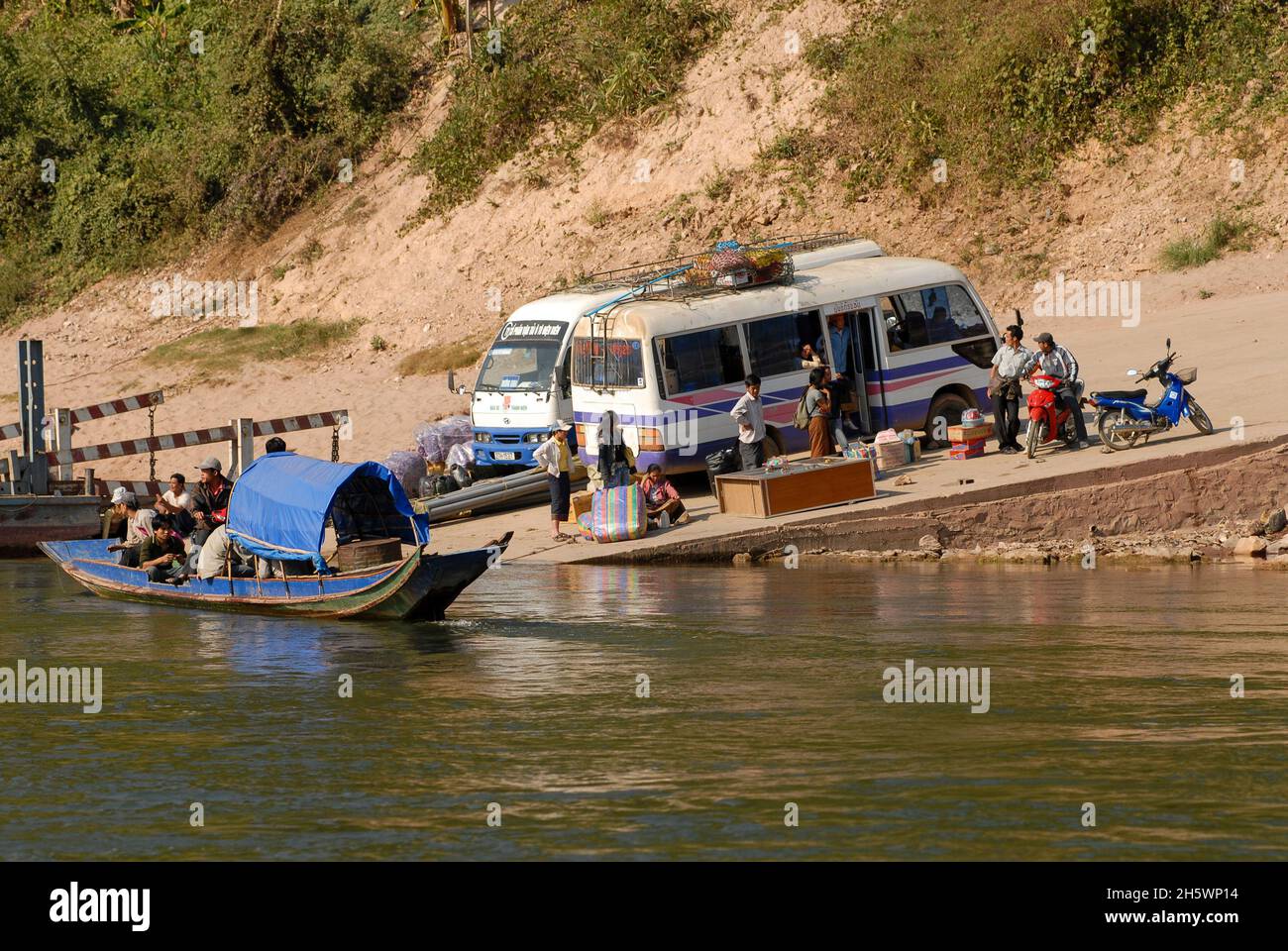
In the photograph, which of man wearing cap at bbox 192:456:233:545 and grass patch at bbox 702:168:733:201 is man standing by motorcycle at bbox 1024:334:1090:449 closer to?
man wearing cap at bbox 192:456:233:545

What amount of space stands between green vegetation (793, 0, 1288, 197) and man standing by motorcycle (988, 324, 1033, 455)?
1246 centimetres

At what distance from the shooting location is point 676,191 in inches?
1409

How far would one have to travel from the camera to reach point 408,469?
954 inches

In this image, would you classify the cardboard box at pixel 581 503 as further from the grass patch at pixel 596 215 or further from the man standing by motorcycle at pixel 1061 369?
the grass patch at pixel 596 215

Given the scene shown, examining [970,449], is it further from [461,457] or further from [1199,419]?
[461,457]

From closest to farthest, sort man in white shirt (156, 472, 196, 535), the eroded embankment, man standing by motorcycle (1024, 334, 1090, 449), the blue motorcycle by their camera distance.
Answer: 1. man in white shirt (156, 472, 196, 535)
2. the eroded embankment
3. the blue motorcycle
4. man standing by motorcycle (1024, 334, 1090, 449)

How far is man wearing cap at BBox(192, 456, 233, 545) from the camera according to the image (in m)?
18.9

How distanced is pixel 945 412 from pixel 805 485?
3.82 m

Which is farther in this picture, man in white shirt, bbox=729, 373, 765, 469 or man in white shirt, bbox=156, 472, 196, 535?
man in white shirt, bbox=729, 373, 765, 469

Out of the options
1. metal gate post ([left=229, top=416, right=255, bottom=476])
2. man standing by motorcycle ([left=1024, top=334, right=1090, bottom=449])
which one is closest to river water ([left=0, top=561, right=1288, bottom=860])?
man standing by motorcycle ([left=1024, top=334, right=1090, bottom=449])

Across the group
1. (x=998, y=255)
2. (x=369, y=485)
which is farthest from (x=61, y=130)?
(x=369, y=485)

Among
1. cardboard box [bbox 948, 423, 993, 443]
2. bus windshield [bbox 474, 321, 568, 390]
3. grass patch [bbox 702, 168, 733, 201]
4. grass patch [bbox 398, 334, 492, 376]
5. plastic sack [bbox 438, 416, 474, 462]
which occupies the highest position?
grass patch [bbox 702, 168, 733, 201]

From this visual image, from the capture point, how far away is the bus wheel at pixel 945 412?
23219 mm

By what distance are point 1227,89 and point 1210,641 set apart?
68.3 feet
